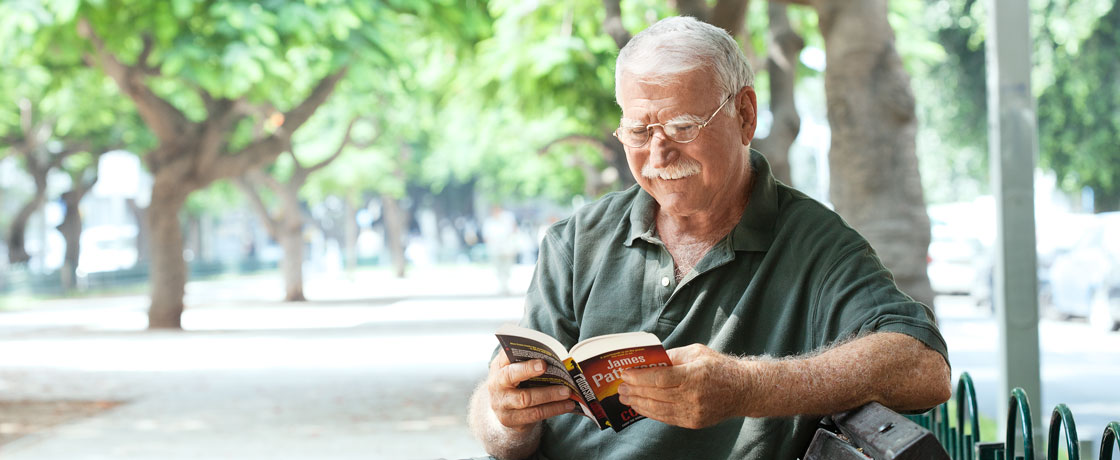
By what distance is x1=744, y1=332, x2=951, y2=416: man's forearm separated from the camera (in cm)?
258

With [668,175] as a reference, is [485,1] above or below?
above

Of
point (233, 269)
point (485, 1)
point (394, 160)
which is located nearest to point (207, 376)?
point (485, 1)

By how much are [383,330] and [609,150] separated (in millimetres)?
4371

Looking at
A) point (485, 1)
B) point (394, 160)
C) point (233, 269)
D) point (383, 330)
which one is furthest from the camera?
point (233, 269)

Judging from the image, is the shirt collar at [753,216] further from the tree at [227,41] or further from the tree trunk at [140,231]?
the tree trunk at [140,231]

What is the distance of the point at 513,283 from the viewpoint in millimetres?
33750

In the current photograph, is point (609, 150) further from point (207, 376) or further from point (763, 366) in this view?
point (763, 366)

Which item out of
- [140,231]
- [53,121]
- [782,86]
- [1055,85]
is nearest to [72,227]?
[53,121]

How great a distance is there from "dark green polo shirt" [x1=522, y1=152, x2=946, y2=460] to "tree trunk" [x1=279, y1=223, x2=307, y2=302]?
79.6 ft

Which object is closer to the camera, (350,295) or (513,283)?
(350,295)

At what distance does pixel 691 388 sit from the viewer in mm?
2473

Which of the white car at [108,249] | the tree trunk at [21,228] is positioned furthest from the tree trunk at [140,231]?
the tree trunk at [21,228]

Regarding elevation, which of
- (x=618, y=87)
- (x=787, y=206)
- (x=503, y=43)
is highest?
(x=503, y=43)

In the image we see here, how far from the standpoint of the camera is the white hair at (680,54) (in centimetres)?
285
